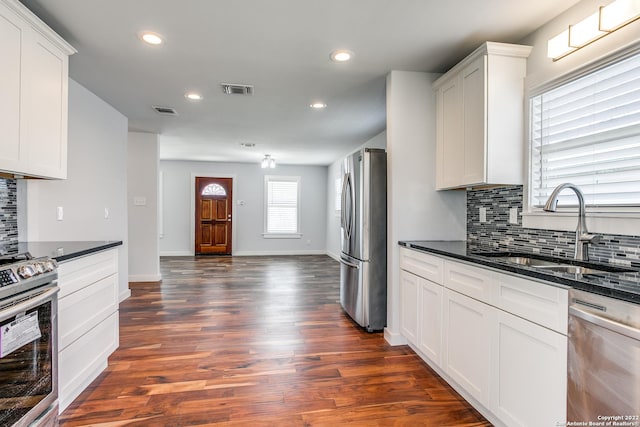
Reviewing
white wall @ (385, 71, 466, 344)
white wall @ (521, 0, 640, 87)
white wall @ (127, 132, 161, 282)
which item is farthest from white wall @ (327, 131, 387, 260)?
white wall @ (521, 0, 640, 87)

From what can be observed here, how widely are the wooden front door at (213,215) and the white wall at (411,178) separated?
609 cm

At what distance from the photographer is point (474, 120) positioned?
233cm

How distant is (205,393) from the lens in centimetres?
207

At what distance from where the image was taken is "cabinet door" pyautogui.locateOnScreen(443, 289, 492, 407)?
1.76 m

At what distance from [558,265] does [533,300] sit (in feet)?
2.02

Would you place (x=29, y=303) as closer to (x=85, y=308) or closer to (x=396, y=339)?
(x=85, y=308)

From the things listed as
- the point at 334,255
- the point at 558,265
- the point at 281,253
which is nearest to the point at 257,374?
the point at 558,265

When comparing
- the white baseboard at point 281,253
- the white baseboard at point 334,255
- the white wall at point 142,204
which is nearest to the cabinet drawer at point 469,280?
the white wall at point 142,204

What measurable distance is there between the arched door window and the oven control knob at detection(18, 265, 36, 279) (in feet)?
22.6

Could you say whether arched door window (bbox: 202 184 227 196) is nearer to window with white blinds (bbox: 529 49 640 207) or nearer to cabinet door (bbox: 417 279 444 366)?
cabinet door (bbox: 417 279 444 366)

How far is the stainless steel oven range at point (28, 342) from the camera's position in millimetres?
1338

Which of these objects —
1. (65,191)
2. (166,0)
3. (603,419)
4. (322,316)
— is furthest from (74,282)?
(603,419)

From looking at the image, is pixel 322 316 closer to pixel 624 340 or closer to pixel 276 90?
pixel 276 90

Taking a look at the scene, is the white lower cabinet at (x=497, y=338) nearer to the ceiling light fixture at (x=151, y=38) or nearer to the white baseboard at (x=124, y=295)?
the ceiling light fixture at (x=151, y=38)
